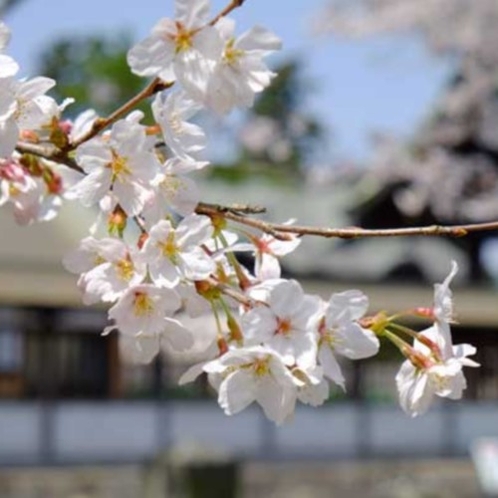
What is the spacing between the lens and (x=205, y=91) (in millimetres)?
1166

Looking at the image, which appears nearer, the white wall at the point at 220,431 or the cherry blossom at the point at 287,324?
the cherry blossom at the point at 287,324

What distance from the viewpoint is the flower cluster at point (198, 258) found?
45.5 inches

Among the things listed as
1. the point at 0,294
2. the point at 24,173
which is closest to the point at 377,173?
the point at 0,294

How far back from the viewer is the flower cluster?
1.16 m

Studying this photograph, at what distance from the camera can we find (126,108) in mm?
1252

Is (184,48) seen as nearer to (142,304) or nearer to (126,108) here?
(126,108)

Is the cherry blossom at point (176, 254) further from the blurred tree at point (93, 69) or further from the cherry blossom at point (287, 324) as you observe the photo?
the blurred tree at point (93, 69)

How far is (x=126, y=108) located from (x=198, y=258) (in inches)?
5.8

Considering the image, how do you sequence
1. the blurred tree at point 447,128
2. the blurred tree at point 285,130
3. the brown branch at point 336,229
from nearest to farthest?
the brown branch at point 336,229
the blurred tree at point 447,128
the blurred tree at point 285,130

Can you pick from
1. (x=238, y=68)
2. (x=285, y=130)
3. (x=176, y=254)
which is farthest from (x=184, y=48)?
(x=285, y=130)

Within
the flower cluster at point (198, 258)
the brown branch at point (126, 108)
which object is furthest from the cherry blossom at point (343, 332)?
the brown branch at point (126, 108)

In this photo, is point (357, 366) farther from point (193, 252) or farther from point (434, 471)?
point (193, 252)

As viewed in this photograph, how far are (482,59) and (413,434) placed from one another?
5.69 metres

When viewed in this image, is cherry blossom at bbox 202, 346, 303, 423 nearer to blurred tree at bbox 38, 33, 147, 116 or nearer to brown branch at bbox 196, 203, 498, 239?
brown branch at bbox 196, 203, 498, 239
